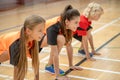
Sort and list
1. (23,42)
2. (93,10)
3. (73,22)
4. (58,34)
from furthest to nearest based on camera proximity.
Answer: (93,10), (58,34), (73,22), (23,42)

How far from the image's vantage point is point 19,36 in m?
1.77

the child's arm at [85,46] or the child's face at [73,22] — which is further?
the child's arm at [85,46]

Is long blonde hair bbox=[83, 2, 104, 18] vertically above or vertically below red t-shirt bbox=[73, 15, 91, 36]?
above

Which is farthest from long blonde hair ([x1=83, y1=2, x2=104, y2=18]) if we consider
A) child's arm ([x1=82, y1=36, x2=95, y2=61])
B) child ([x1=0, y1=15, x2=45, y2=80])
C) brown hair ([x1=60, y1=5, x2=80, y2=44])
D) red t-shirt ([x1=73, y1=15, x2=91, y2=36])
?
child ([x1=0, y1=15, x2=45, y2=80])

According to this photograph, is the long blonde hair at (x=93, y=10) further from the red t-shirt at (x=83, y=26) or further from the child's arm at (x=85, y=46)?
the child's arm at (x=85, y=46)

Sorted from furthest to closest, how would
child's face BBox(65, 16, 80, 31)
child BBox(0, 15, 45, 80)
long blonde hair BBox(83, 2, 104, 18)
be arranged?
long blonde hair BBox(83, 2, 104, 18), child's face BBox(65, 16, 80, 31), child BBox(0, 15, 45, 80)

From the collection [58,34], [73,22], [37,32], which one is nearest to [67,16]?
[73,22]

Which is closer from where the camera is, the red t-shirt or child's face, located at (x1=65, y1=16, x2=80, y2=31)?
child's face, located at (x1=65, y1=16, x2=80, y2=31)

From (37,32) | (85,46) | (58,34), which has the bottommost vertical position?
(85,46)

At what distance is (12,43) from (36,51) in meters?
0.18

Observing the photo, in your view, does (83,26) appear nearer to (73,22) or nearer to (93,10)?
(93,10)

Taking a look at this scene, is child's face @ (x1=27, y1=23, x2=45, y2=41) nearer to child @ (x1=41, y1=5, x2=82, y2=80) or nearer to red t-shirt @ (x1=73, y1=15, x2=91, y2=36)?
child @ (x1=41, y1=5, x2=82, y2=80)

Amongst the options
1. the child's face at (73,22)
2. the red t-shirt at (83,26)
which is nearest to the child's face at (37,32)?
the child's face at (73,22)

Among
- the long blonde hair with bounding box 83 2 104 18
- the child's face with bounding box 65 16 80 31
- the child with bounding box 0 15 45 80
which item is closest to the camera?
the child with bounding box 0 15 45 80
